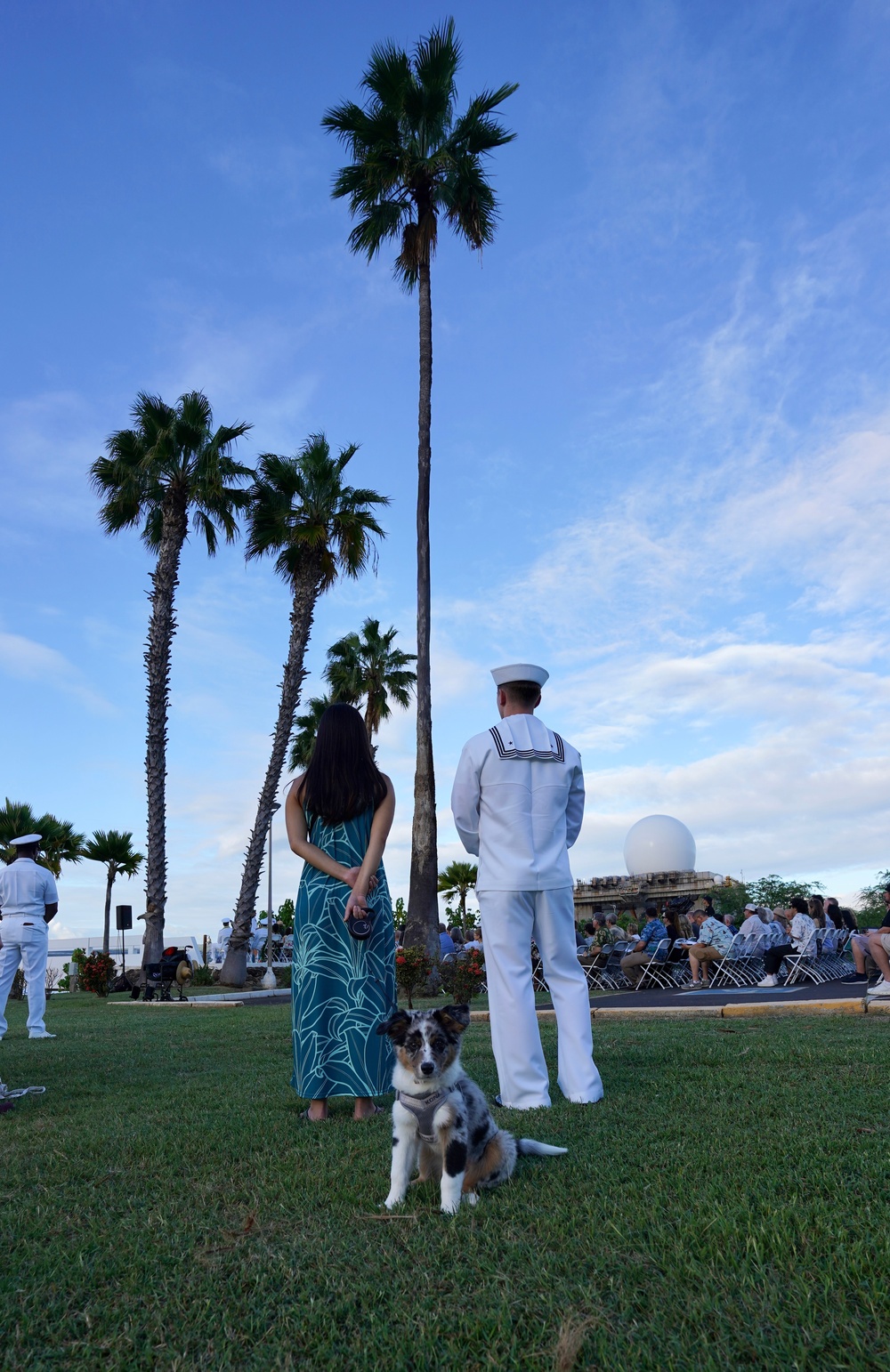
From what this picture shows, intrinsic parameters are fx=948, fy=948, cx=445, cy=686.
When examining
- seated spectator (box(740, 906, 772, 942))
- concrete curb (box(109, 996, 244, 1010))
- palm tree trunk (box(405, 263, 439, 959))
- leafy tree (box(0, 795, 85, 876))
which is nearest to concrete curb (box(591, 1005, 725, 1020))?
seated spectator (box(740, 906, 772, 942))

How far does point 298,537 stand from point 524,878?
69.0 feet

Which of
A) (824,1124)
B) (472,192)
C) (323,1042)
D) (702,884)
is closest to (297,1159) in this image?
(323,1042)

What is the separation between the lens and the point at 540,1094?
15.9 ft

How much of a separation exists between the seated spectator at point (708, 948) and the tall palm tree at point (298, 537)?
12.0 meters

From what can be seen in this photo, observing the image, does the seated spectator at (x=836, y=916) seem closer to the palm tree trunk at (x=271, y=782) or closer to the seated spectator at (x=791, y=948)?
the seated spectator at (x=791, y=948)

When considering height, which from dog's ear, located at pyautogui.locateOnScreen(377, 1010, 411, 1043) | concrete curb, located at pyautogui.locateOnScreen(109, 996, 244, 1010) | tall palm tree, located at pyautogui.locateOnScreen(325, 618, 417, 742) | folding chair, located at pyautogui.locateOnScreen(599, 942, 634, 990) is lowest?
concrete curb, located at pyautogui.locateOnScreen(109, 996, 244, 1010)

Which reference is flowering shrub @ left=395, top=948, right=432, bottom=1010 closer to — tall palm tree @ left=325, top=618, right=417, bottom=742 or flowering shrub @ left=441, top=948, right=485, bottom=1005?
flowering shrub @ left=441, top=948, right=485, bottom=1005

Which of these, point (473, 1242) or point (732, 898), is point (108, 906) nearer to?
point (732, 898)

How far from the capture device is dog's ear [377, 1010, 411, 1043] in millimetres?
3494

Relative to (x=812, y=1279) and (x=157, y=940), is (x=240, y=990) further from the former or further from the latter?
(x=812, y=1279)

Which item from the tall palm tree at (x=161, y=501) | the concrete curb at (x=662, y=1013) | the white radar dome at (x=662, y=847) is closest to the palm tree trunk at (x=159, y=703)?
the tall palm tree at (x=161, y=501)

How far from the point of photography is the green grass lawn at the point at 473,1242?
7.14 ft

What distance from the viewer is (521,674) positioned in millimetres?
5418

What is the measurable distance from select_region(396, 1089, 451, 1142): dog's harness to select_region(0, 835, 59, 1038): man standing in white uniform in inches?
261
